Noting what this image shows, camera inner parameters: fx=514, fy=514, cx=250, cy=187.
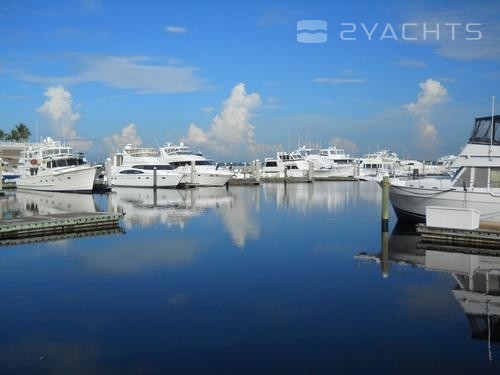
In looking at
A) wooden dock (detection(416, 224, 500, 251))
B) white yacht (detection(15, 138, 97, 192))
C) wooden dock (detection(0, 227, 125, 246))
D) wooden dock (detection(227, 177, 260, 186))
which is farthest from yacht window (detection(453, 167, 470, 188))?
wooden dock (detection(227, 177, 260, 186))

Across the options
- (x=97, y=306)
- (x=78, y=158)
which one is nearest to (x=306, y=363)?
(x=97, y=306)

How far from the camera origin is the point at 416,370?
8.82 metres

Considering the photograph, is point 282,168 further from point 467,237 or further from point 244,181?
point 467,237

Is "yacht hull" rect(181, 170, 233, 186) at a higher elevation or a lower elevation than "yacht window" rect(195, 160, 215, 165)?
lower

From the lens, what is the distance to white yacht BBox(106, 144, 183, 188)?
53.3 meters

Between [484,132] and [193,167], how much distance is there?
1462 inches

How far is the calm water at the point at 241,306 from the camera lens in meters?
9.29

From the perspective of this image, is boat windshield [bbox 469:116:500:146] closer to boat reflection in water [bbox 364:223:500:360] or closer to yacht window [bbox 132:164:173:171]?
boat reflection in water [bbox 364:223:500:360]

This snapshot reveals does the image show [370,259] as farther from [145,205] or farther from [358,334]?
[145,205]

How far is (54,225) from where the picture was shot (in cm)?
2295

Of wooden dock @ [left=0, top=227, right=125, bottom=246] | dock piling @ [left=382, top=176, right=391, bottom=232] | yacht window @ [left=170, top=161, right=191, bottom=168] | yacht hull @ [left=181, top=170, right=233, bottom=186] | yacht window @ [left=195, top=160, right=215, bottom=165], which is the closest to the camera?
wooden dock @ [left=0, top=227, right=125, bottom=246]

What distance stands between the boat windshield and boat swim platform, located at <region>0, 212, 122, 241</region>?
1701 cm

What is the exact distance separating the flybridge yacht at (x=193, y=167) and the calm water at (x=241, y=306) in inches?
1284

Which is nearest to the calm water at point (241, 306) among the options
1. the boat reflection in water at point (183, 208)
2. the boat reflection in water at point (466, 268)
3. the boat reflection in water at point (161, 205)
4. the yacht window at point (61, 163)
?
the boat reflection in water at point (466, 268)
